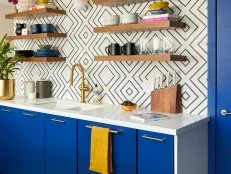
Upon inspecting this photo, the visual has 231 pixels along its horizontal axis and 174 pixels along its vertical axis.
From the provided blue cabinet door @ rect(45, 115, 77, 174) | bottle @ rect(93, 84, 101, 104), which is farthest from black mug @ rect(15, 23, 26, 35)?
blue cabinet door @ rect(45, 115, 77, 174)

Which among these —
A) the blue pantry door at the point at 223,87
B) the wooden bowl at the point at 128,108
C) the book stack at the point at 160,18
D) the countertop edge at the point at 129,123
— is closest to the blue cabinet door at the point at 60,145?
the countertop edge at the point at 129,123

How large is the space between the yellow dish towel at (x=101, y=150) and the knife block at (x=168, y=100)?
589 mm

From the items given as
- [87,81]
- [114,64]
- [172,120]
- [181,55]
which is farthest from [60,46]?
[172,120]

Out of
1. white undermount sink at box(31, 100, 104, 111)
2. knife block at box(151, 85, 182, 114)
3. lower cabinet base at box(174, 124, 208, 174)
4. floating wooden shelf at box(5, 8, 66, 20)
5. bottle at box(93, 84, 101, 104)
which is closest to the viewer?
lower cabinet base at box(174, 124, 208, 174)

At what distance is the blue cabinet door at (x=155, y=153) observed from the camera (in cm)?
203

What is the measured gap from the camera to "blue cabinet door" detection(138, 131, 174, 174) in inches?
79.8

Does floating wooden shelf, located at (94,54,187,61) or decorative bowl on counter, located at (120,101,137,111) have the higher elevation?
floating wooden shelf, located at (94,54,187,61)

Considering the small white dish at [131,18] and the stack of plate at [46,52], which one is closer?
the small white dish at [131,18]

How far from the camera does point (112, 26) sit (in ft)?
9.23

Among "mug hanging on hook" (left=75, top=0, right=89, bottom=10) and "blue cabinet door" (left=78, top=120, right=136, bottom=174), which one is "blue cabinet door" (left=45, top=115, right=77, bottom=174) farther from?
"mug hanging on hook" (left=75, top=0, right=89, bottom=10)

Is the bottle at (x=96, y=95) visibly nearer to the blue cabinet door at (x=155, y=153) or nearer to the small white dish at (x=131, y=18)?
the small white dish at (x=131, y=18)

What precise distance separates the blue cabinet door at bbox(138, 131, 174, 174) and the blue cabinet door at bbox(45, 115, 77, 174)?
0.69 metres

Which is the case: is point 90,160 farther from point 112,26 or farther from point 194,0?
point 194,0

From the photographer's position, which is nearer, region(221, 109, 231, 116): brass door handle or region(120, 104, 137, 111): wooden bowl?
region(221, 109, 231, 116): brass door handle
